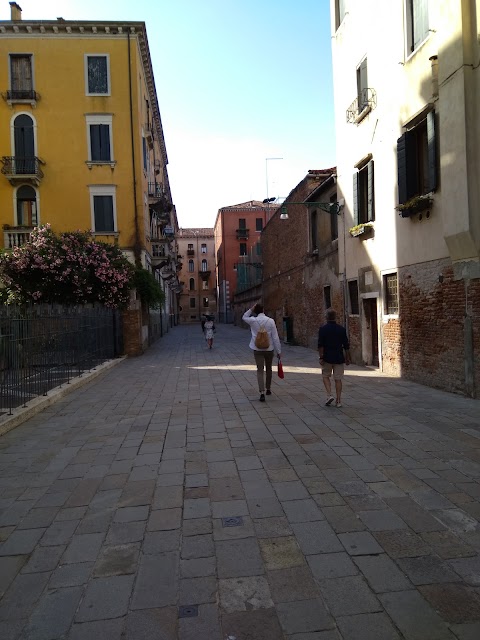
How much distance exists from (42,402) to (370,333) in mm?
8541

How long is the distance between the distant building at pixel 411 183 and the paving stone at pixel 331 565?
6.25 metres

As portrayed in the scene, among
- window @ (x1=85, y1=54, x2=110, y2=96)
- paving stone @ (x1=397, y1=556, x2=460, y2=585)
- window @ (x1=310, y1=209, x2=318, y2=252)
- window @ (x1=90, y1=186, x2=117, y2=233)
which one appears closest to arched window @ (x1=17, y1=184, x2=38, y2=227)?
window @ (x1=90, y1=186, x2=117, y2=233)

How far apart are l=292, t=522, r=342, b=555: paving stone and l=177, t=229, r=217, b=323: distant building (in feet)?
250

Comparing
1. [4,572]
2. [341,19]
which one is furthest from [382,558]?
[341,19]

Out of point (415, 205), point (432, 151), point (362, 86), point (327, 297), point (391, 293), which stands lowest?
point (391, 293)

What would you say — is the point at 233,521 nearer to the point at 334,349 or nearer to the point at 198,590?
the point at 198,590

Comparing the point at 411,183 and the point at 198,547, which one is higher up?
the point at 411,183

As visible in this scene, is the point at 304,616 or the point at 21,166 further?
the point at 21,166

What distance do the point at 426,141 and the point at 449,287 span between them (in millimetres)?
3285

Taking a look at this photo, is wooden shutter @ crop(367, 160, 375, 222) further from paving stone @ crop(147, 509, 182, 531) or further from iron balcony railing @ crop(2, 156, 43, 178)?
iron balcony railing @ crop(2, 156, 43, 178)

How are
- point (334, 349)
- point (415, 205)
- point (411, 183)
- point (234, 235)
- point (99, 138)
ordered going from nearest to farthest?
point (334, 349)
point (415, 205)
point (411, 183)
point (99, 138)
point (234, 235)

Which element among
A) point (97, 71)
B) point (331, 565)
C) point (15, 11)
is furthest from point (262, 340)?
point (15, 11)

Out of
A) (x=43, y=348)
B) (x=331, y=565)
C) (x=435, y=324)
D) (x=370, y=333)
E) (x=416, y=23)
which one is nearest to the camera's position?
(x=331, y=565)

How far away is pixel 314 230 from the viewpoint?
752 inches
